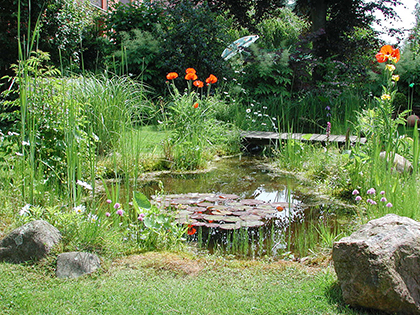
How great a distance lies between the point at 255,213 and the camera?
3611 mm

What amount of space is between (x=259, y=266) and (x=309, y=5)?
11292mm

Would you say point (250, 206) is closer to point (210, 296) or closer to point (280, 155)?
point (210, 296)

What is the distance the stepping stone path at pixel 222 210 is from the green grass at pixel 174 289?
695 mm

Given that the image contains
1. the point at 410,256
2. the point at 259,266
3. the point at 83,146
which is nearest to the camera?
the point at 410,256

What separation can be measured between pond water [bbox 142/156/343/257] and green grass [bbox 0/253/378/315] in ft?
1.50

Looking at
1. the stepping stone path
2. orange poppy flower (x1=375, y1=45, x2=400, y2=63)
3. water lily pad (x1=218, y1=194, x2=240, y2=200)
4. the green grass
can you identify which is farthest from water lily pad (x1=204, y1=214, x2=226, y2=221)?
orange poppy flower (x1=375, y1=45, x2=400, y2=63)

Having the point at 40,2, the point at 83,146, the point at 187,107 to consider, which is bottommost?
the point at 83,146

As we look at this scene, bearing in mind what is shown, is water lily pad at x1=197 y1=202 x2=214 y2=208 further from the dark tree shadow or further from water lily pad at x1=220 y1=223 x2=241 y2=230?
the dark tree shadow

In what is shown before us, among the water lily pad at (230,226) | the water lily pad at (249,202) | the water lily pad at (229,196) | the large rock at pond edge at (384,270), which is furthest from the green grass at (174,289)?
the water lily pad at (229,196)

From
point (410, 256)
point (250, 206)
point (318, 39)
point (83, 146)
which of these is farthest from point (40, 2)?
point (410, 256)

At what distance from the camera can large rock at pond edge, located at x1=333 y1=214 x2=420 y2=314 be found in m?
1.83

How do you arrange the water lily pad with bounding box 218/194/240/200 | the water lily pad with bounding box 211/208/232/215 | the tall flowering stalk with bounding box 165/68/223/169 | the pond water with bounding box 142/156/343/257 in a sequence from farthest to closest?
the tall flowering stalk with bounding box 165/68/223/169
the water lily pad with bounding box 218/194/240/200
the water lily pad with bounding box 211/208/232/215
the pond water with bounding box 142/156/343/257

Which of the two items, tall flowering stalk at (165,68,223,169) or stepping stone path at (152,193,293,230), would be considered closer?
stepping stone path at (152,193,293,230)

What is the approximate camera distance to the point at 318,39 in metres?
12.2
